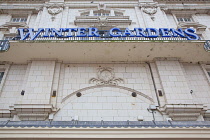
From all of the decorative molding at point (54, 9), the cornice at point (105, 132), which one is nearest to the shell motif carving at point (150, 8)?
the decorative molding at point (54, 9)

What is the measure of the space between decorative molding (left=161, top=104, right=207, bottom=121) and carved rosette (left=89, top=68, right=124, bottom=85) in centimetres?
319

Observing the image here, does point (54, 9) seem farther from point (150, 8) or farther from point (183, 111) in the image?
point (183, 111)

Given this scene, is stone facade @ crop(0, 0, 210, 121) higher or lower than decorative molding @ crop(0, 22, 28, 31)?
lower

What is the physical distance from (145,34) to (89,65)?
4.27 m

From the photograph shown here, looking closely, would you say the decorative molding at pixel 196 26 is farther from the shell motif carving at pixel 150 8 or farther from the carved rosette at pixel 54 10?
the carved rosette at pixel 54 10

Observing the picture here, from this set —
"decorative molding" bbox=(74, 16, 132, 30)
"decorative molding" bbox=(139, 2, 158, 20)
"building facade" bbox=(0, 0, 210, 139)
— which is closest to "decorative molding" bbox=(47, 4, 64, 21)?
"decorative molding" bbox=(74, 16, 132, 30)

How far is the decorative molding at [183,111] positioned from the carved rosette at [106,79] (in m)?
3.19

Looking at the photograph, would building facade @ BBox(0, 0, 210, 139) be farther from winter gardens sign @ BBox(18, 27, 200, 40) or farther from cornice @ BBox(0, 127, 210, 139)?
cornice @ BBox(0, 127, 210, 139)

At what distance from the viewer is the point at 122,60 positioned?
1137 cm

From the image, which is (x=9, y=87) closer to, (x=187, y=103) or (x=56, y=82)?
(x=56, y=82)

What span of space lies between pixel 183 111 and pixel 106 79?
4.56 m

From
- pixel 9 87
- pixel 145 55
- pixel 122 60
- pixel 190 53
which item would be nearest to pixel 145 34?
pixel 145 55

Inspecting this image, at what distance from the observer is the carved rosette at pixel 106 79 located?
10422mm

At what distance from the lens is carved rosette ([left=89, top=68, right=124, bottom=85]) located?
34.2 feet
